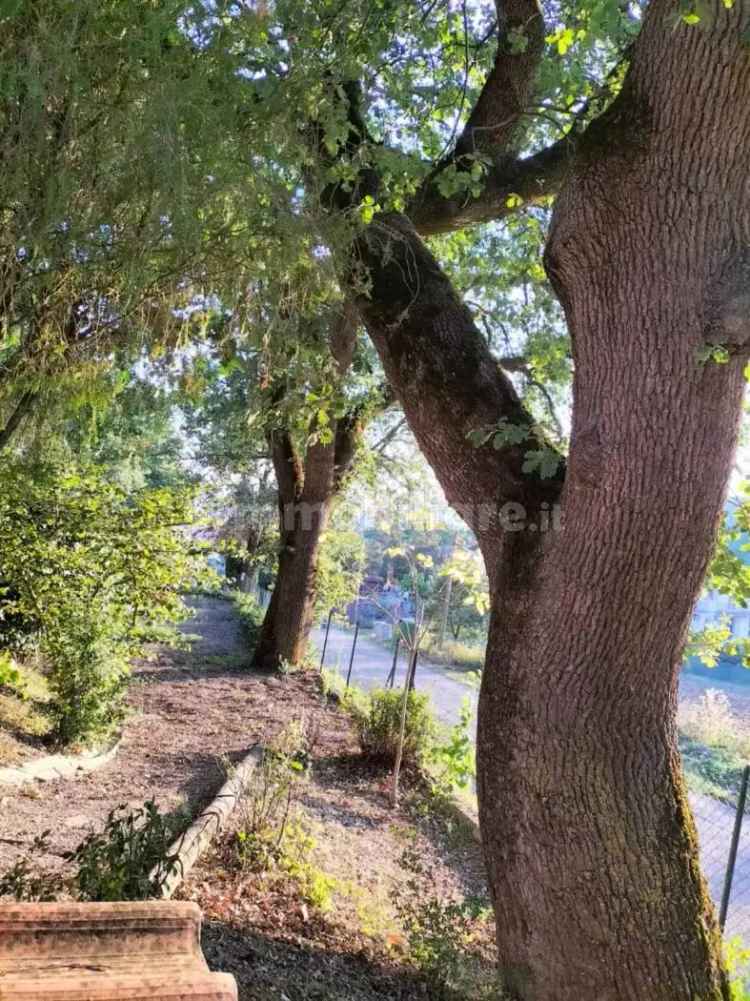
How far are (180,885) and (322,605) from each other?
9785mm

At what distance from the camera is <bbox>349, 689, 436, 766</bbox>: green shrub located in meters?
7.38

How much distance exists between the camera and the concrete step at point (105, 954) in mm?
1592

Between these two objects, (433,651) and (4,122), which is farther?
(433,651)

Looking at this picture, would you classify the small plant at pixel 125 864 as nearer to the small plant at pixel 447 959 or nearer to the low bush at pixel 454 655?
the small plant at pixel 447 959

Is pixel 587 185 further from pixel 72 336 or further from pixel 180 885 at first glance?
pixel 180 885

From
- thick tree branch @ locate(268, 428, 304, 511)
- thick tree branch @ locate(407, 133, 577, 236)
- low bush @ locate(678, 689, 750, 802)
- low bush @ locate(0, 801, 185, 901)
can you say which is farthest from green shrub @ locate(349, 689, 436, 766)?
thick tree branch @ locate(268, 428, 304, 511)

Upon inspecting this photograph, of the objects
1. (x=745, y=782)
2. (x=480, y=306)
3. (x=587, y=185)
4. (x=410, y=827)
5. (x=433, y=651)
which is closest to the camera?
(x=587, y=185)

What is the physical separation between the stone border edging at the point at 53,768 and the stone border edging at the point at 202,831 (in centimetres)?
124

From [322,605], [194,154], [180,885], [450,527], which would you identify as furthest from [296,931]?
[322,605]

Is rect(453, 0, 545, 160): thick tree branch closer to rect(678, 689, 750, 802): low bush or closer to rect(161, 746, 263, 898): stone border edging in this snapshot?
rect(161, 746, 263, 898): stone border edging

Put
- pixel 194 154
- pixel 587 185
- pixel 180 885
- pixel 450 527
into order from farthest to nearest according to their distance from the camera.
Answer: pixel 450 527 → pixel 180 885 → pixel 587 185 → pixel 194 154

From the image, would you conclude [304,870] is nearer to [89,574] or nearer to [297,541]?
[89,574]

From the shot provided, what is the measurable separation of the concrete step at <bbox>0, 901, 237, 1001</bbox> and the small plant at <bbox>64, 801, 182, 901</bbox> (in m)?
1.05

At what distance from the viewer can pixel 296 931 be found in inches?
151
